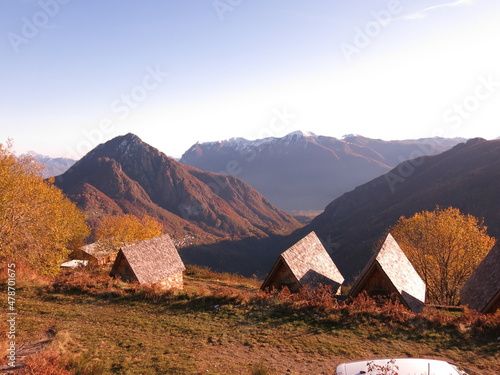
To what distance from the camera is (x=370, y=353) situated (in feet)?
39.5

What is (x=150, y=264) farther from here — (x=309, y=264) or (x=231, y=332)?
(x=231, y=332)

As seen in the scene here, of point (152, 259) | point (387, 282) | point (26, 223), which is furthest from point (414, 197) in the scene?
point (26, 223)

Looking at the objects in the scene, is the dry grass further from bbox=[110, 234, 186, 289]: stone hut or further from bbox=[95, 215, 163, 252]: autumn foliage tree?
bbox=[95, 215, 163, 252]: autumn foliage tree

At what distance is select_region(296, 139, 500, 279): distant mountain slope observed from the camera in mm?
92938

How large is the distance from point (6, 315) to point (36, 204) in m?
10.6

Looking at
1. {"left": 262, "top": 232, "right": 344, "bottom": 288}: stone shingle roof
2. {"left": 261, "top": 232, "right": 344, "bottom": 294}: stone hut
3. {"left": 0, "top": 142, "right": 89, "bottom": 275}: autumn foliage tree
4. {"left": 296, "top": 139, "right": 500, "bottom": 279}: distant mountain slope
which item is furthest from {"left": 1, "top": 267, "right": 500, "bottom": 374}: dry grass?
{"left": 296, "top": 139, "right": 500, "bottom": 279}: distant mountain slope

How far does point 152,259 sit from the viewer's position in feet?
99.9

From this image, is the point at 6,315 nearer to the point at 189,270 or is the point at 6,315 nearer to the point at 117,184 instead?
the point at 189,270

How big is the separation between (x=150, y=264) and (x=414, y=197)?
129 m

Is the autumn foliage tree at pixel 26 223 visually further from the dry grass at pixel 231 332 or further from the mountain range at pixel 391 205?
the mountain range at pixel 391 205

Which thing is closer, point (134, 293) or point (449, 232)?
point (134, 293)

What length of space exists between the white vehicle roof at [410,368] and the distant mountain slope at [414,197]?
78181 mm

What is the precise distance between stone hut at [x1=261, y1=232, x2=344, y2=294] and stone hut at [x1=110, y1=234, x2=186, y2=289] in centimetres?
1215

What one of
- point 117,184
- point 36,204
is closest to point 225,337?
point 36,204
